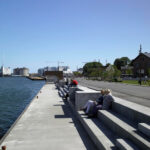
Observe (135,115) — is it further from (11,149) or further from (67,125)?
(11,149)

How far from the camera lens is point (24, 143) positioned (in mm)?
6094

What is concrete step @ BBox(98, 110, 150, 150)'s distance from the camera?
444 cm

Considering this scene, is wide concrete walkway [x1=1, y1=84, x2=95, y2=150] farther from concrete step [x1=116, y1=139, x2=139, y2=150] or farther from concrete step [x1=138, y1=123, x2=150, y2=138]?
concrete step [x1=138, y1=123, x2=150, y2=138]

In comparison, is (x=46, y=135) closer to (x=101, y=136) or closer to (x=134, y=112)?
(x=101, y=136)

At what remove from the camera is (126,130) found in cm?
528

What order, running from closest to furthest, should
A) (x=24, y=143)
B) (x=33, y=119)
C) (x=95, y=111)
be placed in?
(x=24, y=143) → (x=95, y=111) → (x=33, y=119)

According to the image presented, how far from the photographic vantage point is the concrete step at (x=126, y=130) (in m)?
4.44

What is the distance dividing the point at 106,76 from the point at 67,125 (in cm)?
7891

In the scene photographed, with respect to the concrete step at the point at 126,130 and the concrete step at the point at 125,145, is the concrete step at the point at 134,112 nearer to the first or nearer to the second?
the concrete step at the point at 126,130

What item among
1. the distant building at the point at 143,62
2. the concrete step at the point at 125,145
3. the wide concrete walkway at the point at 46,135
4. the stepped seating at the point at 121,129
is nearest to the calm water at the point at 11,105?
the wide concrete walkway at the point at 46,135

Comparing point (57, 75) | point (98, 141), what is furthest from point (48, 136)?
point (57, 75)

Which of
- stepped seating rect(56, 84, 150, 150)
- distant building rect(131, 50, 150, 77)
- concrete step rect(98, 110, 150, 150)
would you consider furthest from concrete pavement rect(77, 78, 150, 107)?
distant building rect(131, 50, 150, 77)

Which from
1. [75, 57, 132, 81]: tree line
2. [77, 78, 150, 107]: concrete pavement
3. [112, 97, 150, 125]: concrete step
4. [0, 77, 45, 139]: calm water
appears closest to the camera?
[112, 97, 150, 125]: concrete step

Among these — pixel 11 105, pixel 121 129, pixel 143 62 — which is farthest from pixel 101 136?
pixel 143 62
